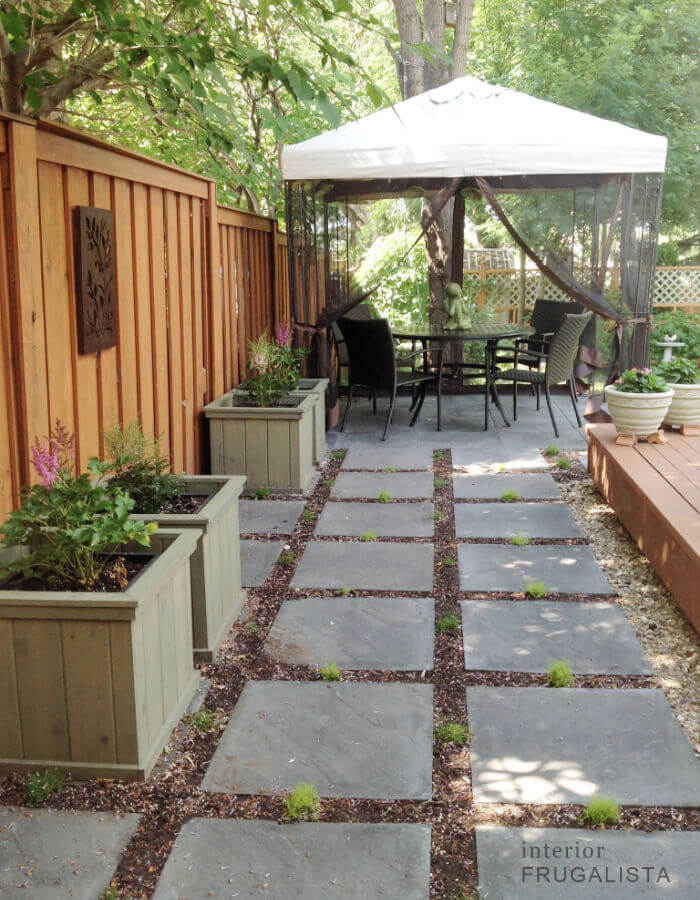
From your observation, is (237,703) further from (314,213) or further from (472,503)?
(314,213)

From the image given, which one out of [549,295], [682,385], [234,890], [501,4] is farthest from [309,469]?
[501,4]

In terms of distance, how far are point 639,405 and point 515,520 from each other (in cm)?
93

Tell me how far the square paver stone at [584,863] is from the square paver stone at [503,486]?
121 inches

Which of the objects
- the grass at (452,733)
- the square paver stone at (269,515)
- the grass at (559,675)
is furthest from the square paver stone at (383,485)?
the grass at (452,733)

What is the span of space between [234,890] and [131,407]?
8.17 feet

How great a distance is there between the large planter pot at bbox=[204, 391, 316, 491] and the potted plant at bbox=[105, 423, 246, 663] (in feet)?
5.07

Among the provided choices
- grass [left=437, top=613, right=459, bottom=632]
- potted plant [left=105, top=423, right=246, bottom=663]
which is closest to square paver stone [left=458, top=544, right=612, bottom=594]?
grass [left=437, top=613, right=459, bottom=632]

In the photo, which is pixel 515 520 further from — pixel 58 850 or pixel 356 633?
pixel 58 850

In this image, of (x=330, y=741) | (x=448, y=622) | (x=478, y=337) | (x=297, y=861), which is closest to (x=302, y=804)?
(x=297, y=861)

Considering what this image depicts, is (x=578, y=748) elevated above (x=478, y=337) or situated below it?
below

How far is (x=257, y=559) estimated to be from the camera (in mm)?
4145

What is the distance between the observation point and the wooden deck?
11.0 ft

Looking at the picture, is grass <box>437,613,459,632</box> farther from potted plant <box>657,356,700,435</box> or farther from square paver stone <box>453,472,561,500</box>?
potted plant <box>657,356,700,435</box>

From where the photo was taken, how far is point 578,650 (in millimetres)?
3154
